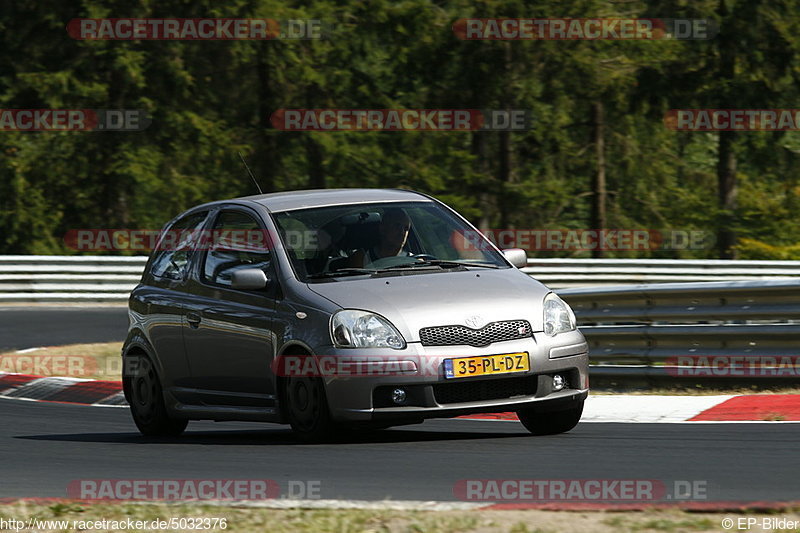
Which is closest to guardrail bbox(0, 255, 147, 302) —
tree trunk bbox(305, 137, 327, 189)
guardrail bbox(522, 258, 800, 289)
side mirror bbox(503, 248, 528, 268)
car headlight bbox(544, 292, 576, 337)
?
guardrail bbox(522, 258, 800, 289)

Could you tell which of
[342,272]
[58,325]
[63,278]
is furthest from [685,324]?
[63,278]

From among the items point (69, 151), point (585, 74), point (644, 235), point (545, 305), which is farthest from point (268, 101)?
point (545, 305)

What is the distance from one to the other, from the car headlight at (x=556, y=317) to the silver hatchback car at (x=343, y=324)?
12 millimetres

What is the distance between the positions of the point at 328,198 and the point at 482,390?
192 cm

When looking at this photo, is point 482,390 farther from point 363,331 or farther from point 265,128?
point 265,128

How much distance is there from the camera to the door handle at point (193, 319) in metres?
9.23

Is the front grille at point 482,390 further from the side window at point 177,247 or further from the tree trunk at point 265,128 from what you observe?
the tree trunk at point 265,128

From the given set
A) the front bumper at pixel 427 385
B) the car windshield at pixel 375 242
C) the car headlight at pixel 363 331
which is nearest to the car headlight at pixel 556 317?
the front bumper at pixel 427 385

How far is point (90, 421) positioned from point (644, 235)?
2832 centimetres

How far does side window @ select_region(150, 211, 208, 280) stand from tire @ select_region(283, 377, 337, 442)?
1.73 meters

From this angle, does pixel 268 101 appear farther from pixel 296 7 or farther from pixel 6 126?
pixel 6 126

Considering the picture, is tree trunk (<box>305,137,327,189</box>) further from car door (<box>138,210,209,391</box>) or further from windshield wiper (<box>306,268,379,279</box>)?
windshield wiper (<box>306,268,379,279</box>)

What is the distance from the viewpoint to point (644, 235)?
37.8 metres

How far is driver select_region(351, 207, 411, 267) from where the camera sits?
871 centimetres
